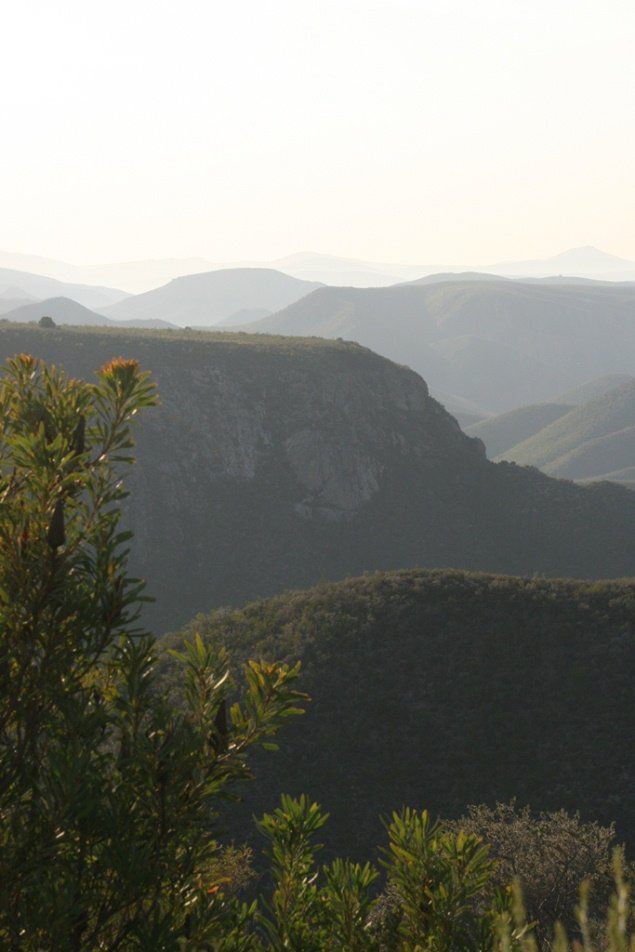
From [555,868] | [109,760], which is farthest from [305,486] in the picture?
[109,760]

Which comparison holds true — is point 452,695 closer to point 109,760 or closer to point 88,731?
point 109,760

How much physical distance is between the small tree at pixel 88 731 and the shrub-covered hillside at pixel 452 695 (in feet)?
104

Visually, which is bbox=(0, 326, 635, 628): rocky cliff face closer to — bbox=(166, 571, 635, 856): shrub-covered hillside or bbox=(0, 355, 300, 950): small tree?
bbox=(166, 571, 635, 856): shrub-covered hillside

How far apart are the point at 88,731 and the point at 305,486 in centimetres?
9515

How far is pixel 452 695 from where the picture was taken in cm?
4372

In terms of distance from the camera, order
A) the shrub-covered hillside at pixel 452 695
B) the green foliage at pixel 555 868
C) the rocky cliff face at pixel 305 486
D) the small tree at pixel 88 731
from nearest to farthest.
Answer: the small tree at pixel 88 731 → the green foliage at pixel 555 868 → the shrub-covered hillside at pixel 452 695 → the rocky cliff face at pixel 305 486

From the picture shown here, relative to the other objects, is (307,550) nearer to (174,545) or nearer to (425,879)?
(174,545)

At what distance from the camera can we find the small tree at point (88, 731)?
18.2 ft

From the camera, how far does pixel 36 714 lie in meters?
5.95

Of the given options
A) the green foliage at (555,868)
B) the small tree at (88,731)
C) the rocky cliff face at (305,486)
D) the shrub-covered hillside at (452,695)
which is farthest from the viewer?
the rocky cliff face at (305,486)

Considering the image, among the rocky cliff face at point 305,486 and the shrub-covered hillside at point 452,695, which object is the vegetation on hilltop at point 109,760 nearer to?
the shrub-covered hillside at point 452,695

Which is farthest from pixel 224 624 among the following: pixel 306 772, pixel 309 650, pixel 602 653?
pixel 602 653

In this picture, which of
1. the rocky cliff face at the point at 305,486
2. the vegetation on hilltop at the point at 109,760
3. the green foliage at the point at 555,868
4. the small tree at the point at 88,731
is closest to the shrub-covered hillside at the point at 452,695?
the green foliage at the point at 555,868

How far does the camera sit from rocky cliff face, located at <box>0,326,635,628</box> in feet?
302
